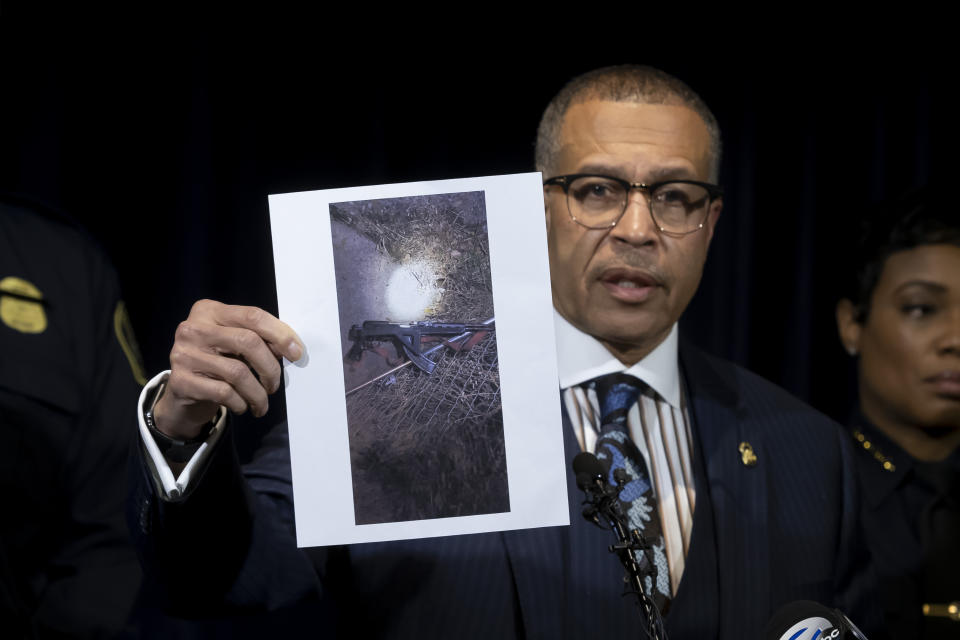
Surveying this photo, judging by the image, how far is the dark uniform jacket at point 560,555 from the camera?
3.63 ft

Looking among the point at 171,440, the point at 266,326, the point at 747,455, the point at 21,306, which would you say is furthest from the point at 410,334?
the point at 21,306

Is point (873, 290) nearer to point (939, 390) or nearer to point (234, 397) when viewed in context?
point (939, 390)

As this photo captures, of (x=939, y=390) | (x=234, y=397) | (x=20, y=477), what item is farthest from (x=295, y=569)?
(x=939, y=390)

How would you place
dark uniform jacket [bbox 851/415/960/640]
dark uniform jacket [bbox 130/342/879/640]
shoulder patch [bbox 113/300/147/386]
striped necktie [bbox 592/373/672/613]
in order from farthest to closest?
dark uniform jacket [bbox 851/415/960/640] → shoulder patch [bbox 113/300/147/386] → striped necktie [bbox 592/373/672/613] → dark uniform jacket [bbox 130/342/879/640]

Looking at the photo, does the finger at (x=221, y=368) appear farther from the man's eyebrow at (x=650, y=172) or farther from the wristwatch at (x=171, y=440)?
the man's eyebrow at (x=650, y=172)

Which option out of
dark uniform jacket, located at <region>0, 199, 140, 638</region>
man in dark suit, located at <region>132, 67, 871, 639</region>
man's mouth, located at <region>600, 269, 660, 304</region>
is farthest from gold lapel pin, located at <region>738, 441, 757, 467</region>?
dark uniform jacket, located at <region>0, 199, 140, 638</region>

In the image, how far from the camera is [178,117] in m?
1.92

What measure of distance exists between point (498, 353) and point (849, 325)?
54.5 inches

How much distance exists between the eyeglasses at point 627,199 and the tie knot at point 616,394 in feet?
0.85

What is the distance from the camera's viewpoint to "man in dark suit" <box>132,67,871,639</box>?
3.67 ft

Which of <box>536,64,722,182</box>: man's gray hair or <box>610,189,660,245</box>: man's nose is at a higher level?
<box>536,64,722,182</box>: man's gray hair

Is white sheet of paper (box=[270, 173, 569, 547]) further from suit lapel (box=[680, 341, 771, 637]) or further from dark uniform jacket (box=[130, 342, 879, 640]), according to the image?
suit lapel (box=[680, 341, 771, 637])

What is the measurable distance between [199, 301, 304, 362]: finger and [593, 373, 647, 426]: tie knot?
0.62m

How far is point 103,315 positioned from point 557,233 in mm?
847
